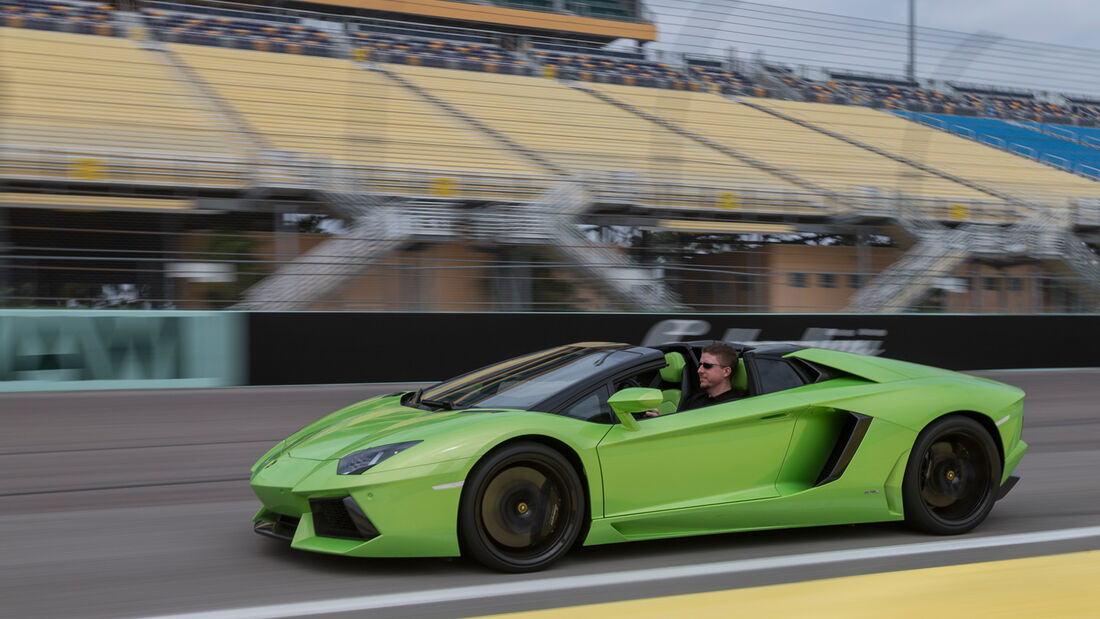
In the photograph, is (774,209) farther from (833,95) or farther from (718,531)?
(718,531)

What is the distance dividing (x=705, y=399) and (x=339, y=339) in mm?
7228

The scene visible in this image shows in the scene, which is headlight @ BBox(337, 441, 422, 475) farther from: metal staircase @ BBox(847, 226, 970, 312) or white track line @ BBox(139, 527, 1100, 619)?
metal staircase @ BBox(847, 226, 970, 312)

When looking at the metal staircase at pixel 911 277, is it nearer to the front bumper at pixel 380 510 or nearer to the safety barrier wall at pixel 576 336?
the safety barrier wall at pixel 576 336

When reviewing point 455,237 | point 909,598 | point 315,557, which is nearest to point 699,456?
point 909,598

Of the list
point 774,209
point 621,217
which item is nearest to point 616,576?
point 621,217

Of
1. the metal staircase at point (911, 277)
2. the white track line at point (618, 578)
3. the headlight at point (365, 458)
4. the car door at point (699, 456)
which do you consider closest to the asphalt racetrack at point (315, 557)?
the white track line at point (618, 578)

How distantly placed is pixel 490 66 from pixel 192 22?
551 cm

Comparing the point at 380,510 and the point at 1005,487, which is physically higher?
the point at 380,510

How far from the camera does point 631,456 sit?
13.9 feet

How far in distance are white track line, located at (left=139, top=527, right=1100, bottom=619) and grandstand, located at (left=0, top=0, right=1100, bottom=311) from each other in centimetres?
777

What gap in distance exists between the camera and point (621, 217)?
14.5 metres

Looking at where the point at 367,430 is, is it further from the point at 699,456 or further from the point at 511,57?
the point at 511,57

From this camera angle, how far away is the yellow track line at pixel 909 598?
323cm

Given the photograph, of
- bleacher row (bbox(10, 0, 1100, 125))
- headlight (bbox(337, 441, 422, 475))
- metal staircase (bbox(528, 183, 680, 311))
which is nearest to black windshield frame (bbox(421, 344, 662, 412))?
headlight (bbox(337, 441, 422, 475))
